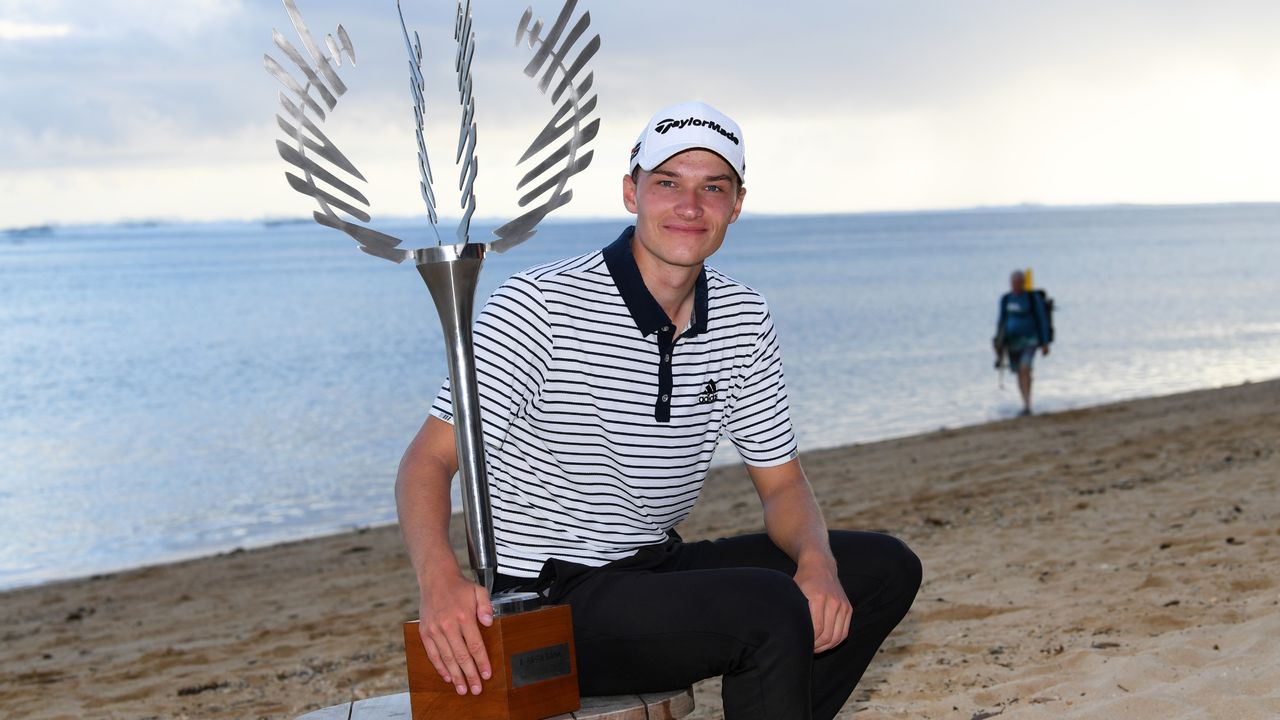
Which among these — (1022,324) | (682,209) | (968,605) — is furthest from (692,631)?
(1022,324)

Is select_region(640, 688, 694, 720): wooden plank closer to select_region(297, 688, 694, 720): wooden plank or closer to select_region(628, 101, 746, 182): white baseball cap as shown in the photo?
select_region(297, 688, 694, 720): wooden plank

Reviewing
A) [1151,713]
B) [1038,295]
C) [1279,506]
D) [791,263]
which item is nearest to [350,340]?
[1038,295]

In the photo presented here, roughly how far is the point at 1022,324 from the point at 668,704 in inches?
501

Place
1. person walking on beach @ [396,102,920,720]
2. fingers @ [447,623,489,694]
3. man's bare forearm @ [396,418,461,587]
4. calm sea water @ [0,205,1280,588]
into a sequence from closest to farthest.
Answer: fingers @ [447,623,489,694] → man's bare forearm @ [396,418,461,587] → person walking on beach @ [396,102,920,720] → calm sea water @ [0,205,1280,588]

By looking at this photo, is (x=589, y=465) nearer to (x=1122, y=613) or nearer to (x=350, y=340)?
(x=1122, y=613)

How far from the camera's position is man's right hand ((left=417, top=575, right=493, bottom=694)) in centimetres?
207

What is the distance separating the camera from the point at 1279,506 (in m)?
6.17

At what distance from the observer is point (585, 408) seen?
2459mm

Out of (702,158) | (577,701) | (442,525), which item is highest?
(702,158)

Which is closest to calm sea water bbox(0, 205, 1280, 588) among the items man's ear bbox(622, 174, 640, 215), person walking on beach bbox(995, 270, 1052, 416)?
person walking on beach bbox(995, 270, 1052, 416)

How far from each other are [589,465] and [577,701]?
478 mm

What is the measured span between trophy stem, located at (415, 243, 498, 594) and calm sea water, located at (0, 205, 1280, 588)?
4931mm

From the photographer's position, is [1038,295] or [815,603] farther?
[1038,295]

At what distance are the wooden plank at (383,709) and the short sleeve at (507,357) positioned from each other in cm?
53
